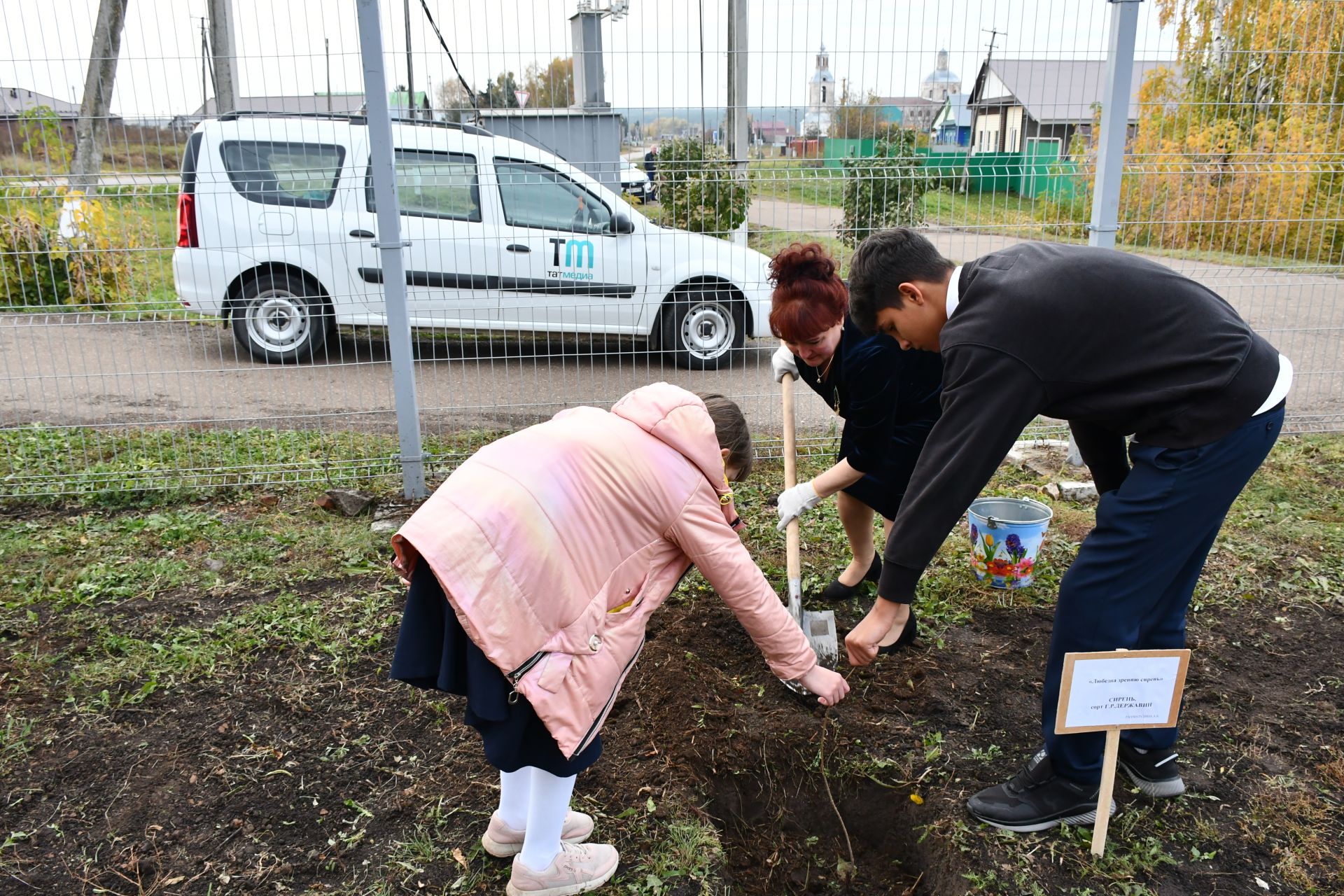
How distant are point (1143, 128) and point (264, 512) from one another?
4883 mm

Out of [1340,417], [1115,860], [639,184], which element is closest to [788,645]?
[1115,860]

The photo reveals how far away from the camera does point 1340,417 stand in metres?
5.77

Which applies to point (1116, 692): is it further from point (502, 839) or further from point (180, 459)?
point (180, 459)

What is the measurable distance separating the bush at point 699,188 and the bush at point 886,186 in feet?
1.82

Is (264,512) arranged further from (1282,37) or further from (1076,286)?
(1282,37)

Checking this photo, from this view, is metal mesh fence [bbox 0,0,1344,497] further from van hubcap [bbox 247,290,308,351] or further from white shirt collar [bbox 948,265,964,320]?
white shirt collar [bbox 948,265,964,320]

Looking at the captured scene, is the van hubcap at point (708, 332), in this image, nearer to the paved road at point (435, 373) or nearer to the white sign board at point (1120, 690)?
the paved road at point (435, 373)

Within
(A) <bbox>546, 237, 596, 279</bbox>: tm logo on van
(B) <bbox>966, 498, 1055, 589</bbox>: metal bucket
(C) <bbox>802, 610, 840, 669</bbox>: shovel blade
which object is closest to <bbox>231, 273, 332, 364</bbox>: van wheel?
(A) <bbox>546, 237, 596, 279</bbox>: tm logo on van

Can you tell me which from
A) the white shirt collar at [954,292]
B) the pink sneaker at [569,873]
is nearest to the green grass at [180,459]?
the pink sneaker at [569,873]

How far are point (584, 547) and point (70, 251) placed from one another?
3.70 meters

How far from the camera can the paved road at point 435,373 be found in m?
5.04

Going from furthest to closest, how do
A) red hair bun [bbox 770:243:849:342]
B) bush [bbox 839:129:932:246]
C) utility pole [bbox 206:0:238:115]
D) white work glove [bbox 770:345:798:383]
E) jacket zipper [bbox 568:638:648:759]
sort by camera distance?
bush [bbox 839:129:932:246] < utility pole [bbox 206:0:238:115] < white work glove [bbox 770:345:798:383] < red hair bun [bbox 770:243:849:342] < jacket zipper [bbox 568:638:648:759]

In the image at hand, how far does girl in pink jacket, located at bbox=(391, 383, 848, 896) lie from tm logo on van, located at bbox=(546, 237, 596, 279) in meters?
3.19

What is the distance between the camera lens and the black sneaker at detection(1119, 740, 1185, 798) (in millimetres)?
2576
